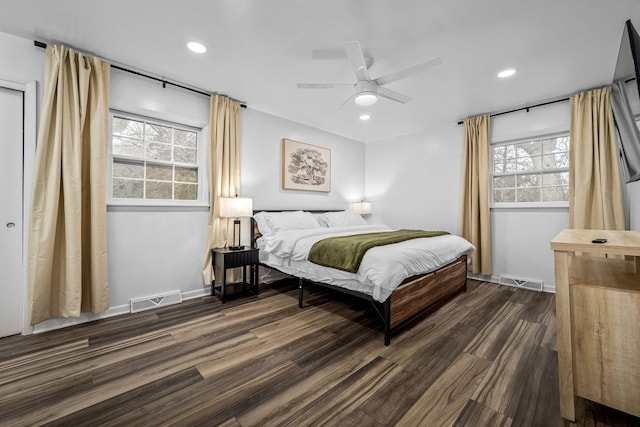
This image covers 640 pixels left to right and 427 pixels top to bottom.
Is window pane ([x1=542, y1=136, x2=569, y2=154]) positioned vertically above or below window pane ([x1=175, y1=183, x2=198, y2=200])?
above

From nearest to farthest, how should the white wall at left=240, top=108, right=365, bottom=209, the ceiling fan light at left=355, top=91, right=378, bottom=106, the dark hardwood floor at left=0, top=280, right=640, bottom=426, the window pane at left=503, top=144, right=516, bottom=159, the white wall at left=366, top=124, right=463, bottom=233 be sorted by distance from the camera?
1. the dark hardwood floor at left=0, top=280, right=640, bottom=426
2. the ceiling fan light at left=355, top=91, right=378, bottom=106
3. the white wall at left=240, top=108, right=365, bottom=209
4. the window pane at left=503, top=144, right=516, bottom=159
5. the white wall at left=366, top=124, right=463, bottom=233

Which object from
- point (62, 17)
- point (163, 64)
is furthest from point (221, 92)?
point (62, 17)

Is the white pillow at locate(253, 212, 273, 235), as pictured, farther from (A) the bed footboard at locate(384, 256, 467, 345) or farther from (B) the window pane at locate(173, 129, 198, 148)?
(A) the bed footboard at locate(384, 256, 467, 345)

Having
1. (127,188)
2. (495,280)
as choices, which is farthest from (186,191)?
(495,280)

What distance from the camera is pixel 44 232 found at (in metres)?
2.26

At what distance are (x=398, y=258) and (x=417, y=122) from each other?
3.03m

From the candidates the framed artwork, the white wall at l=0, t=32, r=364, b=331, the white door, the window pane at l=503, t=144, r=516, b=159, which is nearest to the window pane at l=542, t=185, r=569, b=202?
the window pane at l=503, t=144, r=516, b=159

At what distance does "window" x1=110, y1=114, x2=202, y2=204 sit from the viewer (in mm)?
2886

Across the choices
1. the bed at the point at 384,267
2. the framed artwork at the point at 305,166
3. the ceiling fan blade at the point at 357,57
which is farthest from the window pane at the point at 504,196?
the ceiling fan blade at the point at 357,57

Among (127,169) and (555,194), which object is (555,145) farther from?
(127,169)

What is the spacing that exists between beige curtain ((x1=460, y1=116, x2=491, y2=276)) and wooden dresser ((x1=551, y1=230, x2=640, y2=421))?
256cm

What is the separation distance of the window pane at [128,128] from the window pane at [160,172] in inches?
14.3

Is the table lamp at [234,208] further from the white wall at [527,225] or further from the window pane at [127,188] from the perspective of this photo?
the white wall at [527,225]

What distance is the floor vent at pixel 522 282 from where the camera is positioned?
11.9 ft
